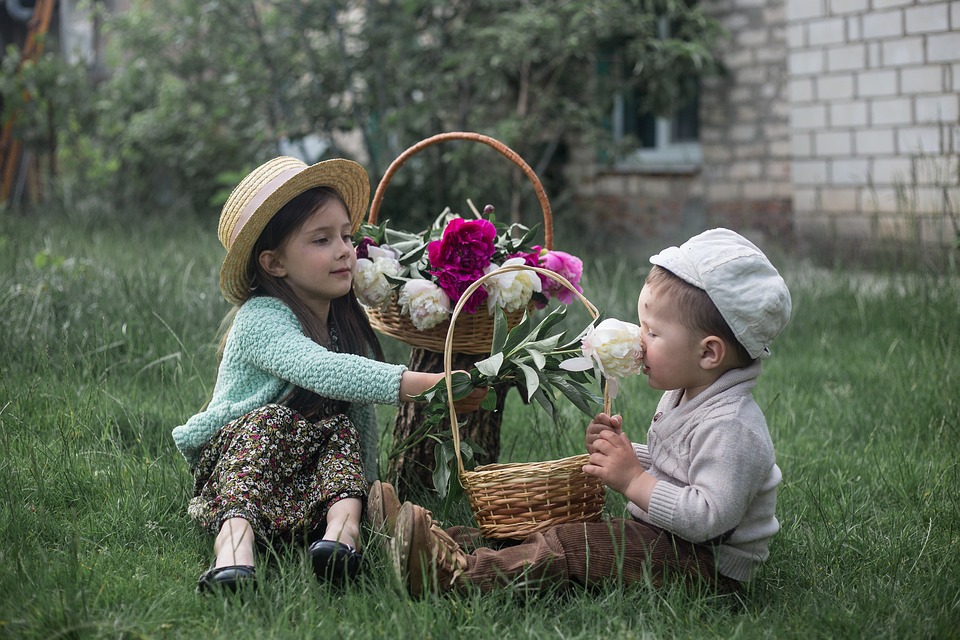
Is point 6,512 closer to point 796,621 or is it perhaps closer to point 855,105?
point 796,621

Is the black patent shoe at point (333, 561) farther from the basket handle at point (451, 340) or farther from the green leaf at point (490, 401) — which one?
the green leaf at point (490, 401)

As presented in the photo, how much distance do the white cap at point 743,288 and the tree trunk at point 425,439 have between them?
914 millimetres

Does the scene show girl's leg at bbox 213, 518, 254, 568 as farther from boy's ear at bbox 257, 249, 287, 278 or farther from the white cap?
the white cap

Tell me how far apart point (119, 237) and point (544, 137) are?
4708 millimetres

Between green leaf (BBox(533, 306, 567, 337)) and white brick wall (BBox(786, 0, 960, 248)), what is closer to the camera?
green leaf (BBox(533, 306, 567, 337))

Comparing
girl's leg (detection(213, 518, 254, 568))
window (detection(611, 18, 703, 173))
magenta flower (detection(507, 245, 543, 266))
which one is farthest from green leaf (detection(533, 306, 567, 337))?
window (detection(611, 18, 703, 173))

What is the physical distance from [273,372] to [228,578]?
58cm

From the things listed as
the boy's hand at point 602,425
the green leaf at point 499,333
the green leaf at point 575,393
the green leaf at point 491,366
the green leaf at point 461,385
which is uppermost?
the green leaf at point 499,333

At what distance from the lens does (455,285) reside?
2.71 meters

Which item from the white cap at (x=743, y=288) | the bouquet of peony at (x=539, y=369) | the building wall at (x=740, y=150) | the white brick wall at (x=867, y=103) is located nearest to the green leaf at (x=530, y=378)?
the bouquet of peony at (x=539, y=369)

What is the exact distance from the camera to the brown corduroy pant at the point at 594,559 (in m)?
2.34

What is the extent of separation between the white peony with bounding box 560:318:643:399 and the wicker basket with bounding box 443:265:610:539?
0.09 meters

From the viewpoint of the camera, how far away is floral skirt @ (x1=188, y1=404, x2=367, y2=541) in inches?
97.0

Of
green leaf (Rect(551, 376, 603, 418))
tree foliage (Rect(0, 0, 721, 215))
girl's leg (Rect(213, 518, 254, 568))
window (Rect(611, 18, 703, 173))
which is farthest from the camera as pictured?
window (Rect(611, 18, 703, 173))
